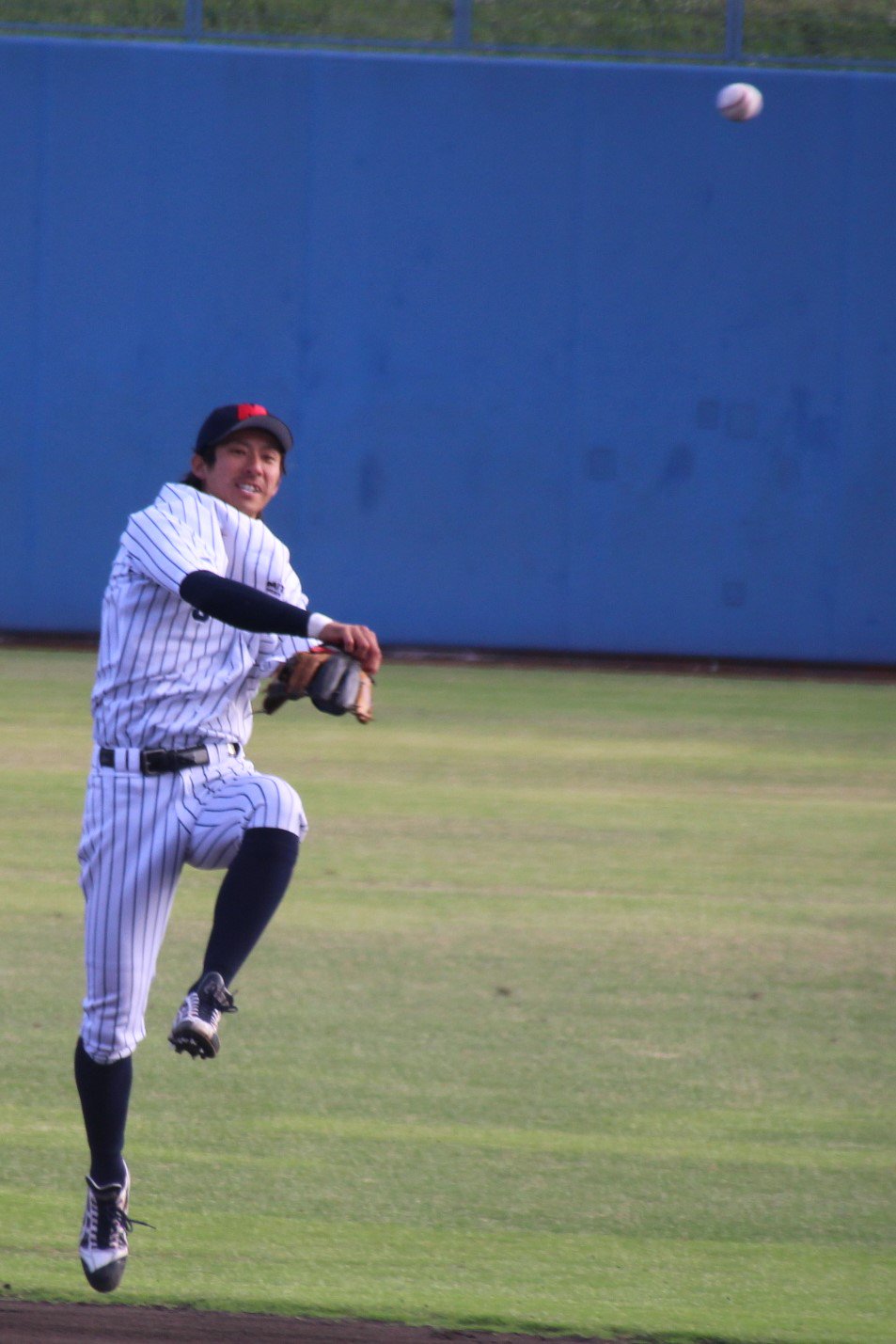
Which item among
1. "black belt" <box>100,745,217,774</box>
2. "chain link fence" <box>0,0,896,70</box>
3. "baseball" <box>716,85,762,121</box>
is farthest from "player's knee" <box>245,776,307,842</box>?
"chain link fence" <box>0,0,896,70</box>

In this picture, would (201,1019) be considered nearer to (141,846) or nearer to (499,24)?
(141,846)

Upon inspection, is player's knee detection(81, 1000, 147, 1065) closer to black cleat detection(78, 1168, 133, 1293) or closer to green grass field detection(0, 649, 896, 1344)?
black cleat detection(78, 1168, 133, 1293)

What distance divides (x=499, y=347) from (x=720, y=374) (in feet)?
6.32

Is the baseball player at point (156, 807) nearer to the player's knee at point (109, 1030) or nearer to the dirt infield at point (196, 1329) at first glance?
the player's knee at point (109, 1030)

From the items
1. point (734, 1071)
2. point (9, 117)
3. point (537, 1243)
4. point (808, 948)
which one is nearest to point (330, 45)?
point (9, 117)

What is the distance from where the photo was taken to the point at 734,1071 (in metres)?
5.80

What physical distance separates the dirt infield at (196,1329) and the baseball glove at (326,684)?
1.26 metres

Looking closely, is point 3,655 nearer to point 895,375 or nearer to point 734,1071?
point 895,375

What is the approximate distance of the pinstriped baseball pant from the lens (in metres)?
3.92

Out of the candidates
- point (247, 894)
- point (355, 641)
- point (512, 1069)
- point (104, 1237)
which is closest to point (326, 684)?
point (355, 641)

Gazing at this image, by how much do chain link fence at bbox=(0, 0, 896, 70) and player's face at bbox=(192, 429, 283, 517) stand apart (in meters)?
13.1

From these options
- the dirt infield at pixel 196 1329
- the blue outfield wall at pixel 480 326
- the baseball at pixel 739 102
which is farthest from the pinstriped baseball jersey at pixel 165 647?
the baseball at pixel 739 102

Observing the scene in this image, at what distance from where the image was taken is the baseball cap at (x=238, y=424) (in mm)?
4078

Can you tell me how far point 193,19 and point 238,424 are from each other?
1350cm
